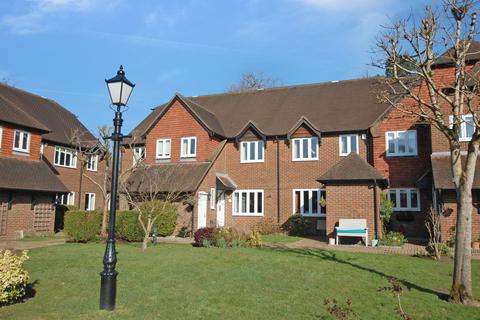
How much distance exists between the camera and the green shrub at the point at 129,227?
20250 millimetres

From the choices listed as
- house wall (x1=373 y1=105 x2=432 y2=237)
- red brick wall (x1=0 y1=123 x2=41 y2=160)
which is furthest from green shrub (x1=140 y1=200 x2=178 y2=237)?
house wall (x1=373 y1=105 x2=432 y2=237)

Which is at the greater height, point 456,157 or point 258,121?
point 258,121

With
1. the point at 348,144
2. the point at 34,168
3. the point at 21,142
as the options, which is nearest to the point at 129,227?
the point at 34,168

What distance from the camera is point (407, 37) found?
36.1ft

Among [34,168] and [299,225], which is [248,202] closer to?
[299,225]

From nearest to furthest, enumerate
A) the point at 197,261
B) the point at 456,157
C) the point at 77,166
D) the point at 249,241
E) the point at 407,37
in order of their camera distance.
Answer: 1. the point at 456,157
2. the point at 407,37
3. the point at 197,261
4. the point at 249,241
5. the point at 77,166

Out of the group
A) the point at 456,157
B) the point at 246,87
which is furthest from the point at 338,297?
the point at 246,87

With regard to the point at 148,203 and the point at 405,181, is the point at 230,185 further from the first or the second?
the point at 405,181

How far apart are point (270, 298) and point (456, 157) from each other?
5869 millimetres

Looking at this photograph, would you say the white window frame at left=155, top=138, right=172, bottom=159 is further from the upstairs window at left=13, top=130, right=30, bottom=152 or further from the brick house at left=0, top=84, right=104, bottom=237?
the upstairs window at left=13, top=130, right=30, bottom=152

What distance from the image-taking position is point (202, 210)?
2395 centimetres

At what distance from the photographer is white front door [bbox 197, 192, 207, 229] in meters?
23.7

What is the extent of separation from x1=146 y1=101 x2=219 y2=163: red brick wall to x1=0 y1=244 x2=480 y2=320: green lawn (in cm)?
1173

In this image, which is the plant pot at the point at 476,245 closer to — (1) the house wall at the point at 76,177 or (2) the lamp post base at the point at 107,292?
(2) the lamp post base at the point at 107,292
